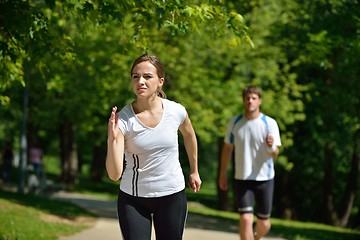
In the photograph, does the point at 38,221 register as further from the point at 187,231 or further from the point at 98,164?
the point at 98,164

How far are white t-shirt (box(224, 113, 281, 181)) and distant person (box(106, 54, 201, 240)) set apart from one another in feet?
10.3

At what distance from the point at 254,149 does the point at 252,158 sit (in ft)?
0.37

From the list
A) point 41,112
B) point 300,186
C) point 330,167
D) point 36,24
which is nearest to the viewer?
point 36,24

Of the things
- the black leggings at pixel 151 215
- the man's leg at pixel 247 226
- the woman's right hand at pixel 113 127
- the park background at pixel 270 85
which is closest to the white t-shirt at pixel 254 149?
the man's leg at pixel 247 226

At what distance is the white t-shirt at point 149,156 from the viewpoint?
4.79 m

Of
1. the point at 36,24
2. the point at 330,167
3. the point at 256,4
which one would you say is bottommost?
the point at 330,167

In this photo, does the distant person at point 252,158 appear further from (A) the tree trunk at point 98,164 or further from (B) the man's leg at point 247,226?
(A) the tree trunk at point 98,164

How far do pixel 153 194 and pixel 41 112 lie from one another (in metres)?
24.6

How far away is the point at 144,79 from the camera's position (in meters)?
4.85

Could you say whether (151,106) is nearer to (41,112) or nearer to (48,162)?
(41,112)

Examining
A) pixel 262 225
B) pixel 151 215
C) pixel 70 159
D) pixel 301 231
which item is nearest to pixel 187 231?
pixel 262 225

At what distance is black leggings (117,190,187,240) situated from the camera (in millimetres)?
4875

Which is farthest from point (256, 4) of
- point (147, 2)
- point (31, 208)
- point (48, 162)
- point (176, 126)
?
point (48, 162)

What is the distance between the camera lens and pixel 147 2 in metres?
7.51
